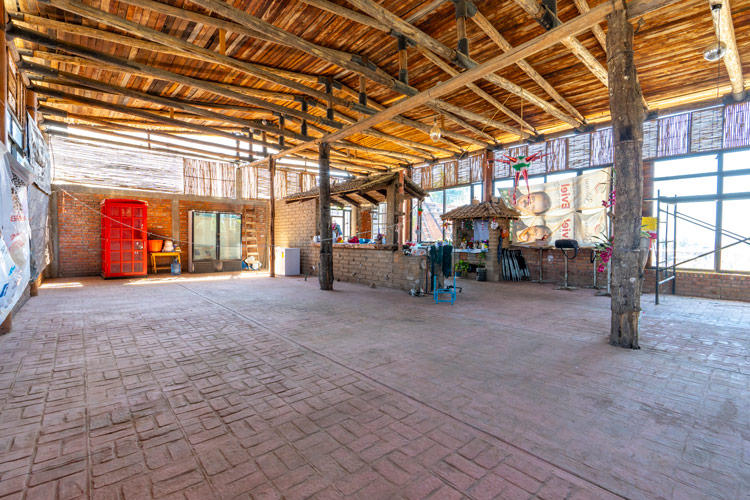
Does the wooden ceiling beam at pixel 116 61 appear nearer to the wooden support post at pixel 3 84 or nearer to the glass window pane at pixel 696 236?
the wooden support post at pixel 3 84

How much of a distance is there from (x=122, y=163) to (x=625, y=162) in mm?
14406

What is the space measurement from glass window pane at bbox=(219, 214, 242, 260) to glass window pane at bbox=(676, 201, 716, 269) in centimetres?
1403

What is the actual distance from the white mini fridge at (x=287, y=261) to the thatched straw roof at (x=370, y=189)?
2021 mm

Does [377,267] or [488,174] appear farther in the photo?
[488,174]

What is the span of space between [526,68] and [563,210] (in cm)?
509

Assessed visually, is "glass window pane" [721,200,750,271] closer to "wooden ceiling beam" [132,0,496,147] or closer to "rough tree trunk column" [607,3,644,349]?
"rough tree trunk column" [607,3,644,349]

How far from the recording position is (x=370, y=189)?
9938 mm

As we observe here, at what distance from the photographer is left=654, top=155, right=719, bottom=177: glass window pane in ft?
26.8

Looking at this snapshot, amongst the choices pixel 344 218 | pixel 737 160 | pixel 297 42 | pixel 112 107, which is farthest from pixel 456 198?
pixel 112 107

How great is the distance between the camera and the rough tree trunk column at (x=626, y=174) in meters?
4.24

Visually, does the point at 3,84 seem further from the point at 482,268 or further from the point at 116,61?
the point at 482,268

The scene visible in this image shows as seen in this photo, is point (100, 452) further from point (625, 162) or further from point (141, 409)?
point (625, 162)

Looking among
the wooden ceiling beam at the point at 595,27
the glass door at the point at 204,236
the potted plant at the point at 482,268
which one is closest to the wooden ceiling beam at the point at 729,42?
the wooden ceiling beam at the point at 595,27

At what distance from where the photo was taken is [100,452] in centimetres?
211
